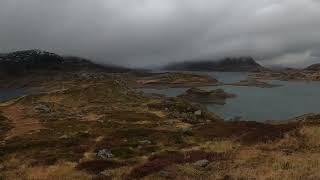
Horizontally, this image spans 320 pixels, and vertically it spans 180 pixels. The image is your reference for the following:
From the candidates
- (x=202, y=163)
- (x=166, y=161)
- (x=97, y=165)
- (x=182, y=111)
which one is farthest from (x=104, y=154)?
(x=182, y=111)

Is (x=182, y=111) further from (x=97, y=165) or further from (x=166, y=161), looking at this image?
(x=166, y=161)

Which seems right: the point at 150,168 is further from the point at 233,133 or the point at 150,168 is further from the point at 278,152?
the point at 233,133

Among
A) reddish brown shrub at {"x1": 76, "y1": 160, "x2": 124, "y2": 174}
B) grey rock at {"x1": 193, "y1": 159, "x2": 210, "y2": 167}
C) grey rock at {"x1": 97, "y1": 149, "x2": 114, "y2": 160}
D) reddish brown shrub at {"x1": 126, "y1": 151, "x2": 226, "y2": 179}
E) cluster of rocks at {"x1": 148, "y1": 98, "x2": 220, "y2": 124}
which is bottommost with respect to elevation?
cluster of rocks at {"x1": 148, "y1": 98, "x2": 220, "y2": 124}

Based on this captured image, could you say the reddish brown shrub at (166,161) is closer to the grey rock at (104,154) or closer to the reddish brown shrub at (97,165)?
the reddish brown shrub at (97,165)

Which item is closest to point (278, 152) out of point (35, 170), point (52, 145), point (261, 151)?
point (261, 151)

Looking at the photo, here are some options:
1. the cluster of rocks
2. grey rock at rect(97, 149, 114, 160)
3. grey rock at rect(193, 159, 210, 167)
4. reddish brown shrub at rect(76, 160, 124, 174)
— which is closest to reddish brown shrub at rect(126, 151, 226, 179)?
grey rock at rect(193, 159, 210, 167)

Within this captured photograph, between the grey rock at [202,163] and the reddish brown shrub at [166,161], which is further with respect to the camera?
the grey rock at [202,163]

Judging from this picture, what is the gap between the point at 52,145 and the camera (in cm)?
6356

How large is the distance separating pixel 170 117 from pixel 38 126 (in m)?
33.4

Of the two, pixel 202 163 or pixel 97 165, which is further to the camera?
pixel 97 165

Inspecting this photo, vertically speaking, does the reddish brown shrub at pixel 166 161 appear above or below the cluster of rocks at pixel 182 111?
above

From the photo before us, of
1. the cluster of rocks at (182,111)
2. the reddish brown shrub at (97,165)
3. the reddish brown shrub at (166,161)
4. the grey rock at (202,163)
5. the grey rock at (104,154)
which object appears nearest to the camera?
the reddish brown shrub at (166,161)

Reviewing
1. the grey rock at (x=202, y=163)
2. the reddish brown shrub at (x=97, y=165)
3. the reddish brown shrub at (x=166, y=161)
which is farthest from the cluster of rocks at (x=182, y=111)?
the grey rock at (x=202, y=163)

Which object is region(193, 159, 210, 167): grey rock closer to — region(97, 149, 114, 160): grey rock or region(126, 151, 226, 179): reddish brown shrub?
region(126, 151, 226, 179): reddish brown shrub
